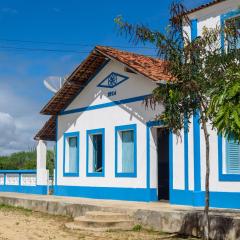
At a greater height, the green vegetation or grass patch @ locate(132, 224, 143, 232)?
the green vegetation

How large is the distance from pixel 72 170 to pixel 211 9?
340 inches

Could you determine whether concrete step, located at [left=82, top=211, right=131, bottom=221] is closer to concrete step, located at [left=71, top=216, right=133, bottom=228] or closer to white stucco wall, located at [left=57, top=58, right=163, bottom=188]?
concrete step, located at [left=71, top=216, right=133, bottom=228]

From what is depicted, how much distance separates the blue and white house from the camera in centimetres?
1306

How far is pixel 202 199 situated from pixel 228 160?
4.27ft

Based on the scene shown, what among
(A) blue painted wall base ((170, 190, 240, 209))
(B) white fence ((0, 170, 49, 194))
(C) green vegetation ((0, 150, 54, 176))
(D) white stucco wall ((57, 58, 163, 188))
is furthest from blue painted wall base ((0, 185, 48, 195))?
(C) green vegetation ((0, 150, 54, 176))

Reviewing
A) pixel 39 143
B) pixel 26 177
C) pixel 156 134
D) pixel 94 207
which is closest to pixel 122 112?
pixel 156 134

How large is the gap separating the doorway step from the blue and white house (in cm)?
201

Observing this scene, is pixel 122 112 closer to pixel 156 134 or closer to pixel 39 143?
pixel 156 134

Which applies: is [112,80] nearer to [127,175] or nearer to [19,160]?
[127,175]

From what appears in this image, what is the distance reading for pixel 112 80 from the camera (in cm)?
1738

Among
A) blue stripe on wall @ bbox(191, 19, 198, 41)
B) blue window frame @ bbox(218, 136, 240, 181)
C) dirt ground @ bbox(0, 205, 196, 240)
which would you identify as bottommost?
dirt ground @ bbox(0, 205, 196, 240)

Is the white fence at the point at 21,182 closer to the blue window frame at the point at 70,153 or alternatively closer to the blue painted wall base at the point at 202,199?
the blue window frame at the point at 70,153

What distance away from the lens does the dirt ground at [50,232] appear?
1120 centimetres

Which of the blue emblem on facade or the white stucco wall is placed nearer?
the white stucco wall
